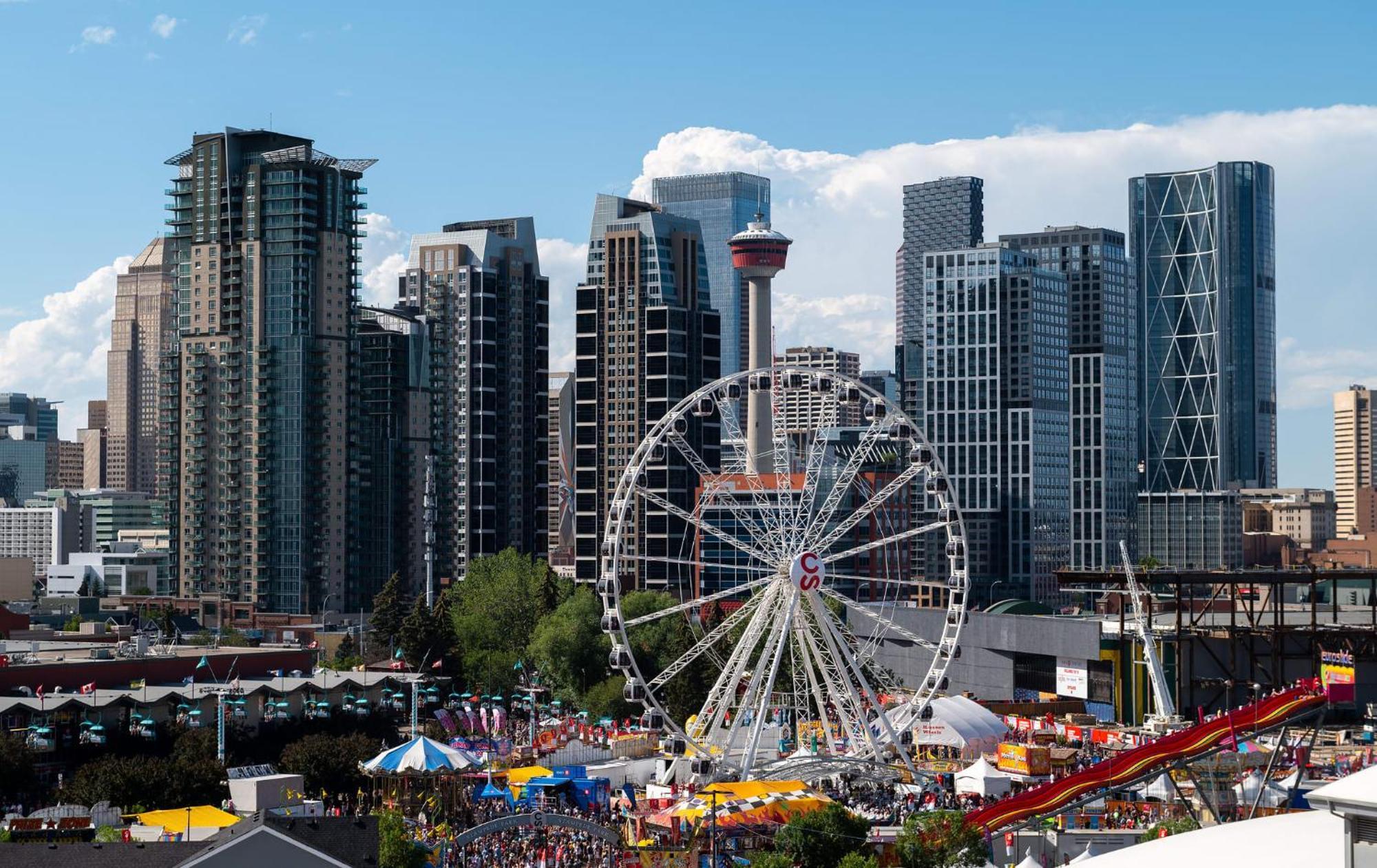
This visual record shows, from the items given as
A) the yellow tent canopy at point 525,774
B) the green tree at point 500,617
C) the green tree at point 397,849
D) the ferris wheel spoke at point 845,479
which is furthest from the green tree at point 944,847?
the green tree at point 500,617

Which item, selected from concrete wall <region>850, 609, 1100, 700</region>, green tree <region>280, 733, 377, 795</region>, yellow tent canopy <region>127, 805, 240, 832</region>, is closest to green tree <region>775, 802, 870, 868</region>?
yellow tent canopy <region>127, 805, 240, 832</region>

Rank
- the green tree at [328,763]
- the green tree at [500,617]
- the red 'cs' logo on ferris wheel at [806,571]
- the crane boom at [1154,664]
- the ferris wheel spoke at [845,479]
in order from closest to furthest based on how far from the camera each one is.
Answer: the green tree at [328,763] → the red 'cs' logo on ferris wheel at [806,571] → the ferris wheel spoke at [845,479] → the crane boom at [1154,664] → the green tree at [500,617]

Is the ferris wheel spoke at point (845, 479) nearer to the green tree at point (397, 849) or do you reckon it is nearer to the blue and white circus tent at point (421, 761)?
the blue and white circus tent at point (421, 761)

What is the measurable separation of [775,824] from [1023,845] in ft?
27.3

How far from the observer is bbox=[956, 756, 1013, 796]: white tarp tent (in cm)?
7781

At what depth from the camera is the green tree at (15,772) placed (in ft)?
249

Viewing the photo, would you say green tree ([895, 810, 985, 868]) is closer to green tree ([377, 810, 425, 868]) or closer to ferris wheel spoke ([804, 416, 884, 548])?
green tree ([377, 810, 425, 868])

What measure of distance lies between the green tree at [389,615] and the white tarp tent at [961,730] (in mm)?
70733

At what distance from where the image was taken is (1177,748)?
5681cm

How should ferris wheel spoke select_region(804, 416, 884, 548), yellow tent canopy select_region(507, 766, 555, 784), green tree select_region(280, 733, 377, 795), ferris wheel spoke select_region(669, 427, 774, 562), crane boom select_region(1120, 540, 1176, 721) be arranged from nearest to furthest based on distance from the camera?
yellow tent canopy select_region(507, 766, 555, 784)
green tree select_region(280, 733, 377, 795)
ferris wheel spoke select_region(669, 427, 774, 562)
ferris wheel spoke select_region(804, 416, 884, 548)
crane boom select_region(1120, 540, 1176, 721)

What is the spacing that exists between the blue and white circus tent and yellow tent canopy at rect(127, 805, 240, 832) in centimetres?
674

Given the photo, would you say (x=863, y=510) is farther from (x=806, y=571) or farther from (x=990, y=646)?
(x=990, y=646)

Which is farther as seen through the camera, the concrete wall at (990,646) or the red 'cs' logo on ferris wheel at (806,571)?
the concrete wall at (990,646)

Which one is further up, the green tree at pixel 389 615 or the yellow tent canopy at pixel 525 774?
the green tree at pixel 389 615
